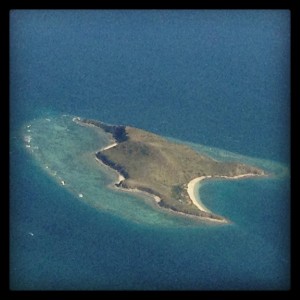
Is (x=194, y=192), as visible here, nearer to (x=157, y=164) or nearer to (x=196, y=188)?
(x=196, y=188)

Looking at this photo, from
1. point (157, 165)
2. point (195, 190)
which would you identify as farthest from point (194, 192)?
point (157, 165)

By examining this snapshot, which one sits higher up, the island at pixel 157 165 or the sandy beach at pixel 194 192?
the island at pixel 157 165

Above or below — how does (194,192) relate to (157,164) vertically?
below

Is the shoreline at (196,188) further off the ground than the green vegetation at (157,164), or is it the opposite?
the green vegetation at (157,164)

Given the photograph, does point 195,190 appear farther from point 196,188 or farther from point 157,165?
point 157,165
